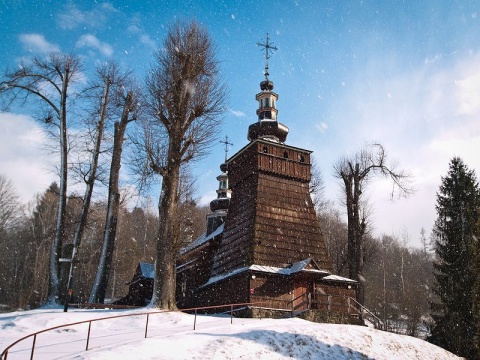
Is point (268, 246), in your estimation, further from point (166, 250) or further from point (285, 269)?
point (166, 250)

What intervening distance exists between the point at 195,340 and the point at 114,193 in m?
12.2

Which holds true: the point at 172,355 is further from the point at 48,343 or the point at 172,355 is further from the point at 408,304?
the point at 408,304

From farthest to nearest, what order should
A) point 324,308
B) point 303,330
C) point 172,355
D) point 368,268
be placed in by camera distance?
point 368,268 < point 324,308 < point 303,330 < point 172,355

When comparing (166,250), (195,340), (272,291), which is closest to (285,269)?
(272,291)

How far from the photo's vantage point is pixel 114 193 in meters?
21.8

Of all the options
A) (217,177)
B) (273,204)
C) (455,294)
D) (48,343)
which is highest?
(217,177)

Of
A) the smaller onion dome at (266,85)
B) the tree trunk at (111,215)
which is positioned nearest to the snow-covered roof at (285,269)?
the tree trunk at (111,215)

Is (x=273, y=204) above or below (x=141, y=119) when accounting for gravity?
below

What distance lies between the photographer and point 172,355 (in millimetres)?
9938

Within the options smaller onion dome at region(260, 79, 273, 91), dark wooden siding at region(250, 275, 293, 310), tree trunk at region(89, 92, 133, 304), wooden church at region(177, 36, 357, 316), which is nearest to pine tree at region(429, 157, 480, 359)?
wooden church at region(177, 36, 357, 316)

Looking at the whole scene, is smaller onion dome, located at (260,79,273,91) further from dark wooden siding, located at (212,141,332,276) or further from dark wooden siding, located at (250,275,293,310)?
dark wooden siding, located at (250,275,293,310)

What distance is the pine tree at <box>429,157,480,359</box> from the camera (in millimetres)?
21317

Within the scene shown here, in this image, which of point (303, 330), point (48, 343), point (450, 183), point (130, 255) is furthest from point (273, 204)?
point (130, 255)

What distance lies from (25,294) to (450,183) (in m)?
33.0
